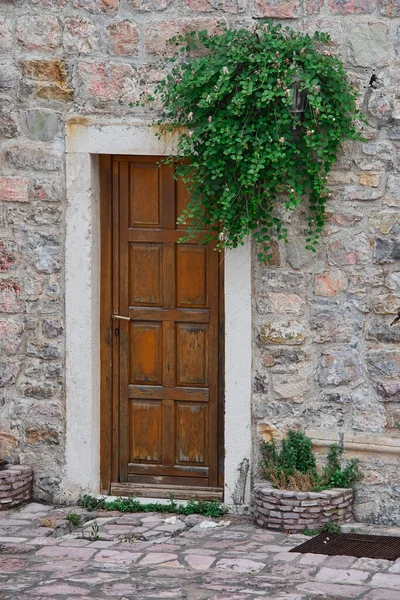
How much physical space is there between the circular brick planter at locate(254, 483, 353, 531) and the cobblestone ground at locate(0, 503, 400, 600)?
0.37 feet

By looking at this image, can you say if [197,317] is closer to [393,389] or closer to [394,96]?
[393,389]

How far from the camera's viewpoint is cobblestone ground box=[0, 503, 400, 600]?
6359 millimetres

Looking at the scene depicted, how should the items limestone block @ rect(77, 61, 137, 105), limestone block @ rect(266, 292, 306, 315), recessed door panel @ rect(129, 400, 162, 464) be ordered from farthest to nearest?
recessed door panel @ rect(129, 400, 162, 464) → limestone block @ rect(77, 61, 137, 105) → limestone block @ rect(266, 292, 306, 315)

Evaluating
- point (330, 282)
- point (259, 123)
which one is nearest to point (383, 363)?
point (330, 282)

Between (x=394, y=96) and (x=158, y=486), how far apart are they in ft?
9.29

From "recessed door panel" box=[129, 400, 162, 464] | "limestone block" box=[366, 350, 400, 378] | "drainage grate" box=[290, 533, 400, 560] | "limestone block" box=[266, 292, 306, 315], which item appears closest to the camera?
"drainage grate" box=[290, 533, 400, 560]

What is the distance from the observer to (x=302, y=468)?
7.68 metres

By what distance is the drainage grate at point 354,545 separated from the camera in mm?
7031

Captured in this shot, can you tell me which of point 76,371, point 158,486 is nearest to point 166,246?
point 76,371

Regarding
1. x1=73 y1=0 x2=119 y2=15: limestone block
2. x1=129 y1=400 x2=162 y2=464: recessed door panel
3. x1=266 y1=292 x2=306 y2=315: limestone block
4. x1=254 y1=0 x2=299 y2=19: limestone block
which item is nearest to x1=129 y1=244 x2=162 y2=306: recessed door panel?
x1=129 y1=400 x2=162 y2=464: recessed door panel

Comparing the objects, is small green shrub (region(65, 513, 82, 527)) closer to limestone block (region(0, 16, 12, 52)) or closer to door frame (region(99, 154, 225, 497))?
door frame (region(99, 154, 225, 497))

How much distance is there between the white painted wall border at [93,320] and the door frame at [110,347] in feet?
0.17

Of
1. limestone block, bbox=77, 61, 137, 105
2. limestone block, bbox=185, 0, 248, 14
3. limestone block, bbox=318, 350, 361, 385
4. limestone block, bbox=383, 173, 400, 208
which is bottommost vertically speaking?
limestone block, bbox=318, 350, 361, 385

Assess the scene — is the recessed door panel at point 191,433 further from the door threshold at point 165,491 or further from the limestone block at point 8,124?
the limestone block at point 8,124
